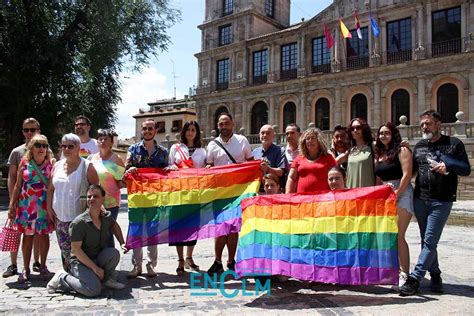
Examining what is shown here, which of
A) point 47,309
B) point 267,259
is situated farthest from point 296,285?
point 47,309

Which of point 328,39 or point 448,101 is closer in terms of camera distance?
point 448,101

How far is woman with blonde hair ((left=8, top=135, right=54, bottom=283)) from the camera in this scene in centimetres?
563

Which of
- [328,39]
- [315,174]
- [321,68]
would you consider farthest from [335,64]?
[315,174]

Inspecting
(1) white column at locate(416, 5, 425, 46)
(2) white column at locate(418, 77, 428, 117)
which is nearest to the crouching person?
(2) white column at locate(418, 77, 428, 117)

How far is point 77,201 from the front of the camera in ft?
17.6

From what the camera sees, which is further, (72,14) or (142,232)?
(72,14)

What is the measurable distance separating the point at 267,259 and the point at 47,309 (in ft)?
7.96

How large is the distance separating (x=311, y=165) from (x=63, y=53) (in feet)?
53.9

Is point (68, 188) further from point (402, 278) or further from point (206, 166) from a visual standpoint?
point (402, 278)

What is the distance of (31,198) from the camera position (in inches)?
223

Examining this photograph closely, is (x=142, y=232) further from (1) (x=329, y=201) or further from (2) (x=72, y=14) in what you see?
(2) (x=72, y=14)

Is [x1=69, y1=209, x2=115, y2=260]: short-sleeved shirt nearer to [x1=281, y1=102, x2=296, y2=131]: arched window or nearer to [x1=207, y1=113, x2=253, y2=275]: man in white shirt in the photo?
[x1=207, y1=113, x2=253, y2=275]: man in white shirt

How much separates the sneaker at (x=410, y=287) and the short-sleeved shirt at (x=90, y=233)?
3.57 m

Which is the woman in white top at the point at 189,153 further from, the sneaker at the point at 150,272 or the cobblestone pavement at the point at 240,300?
the sneaker at the point at 150,272
